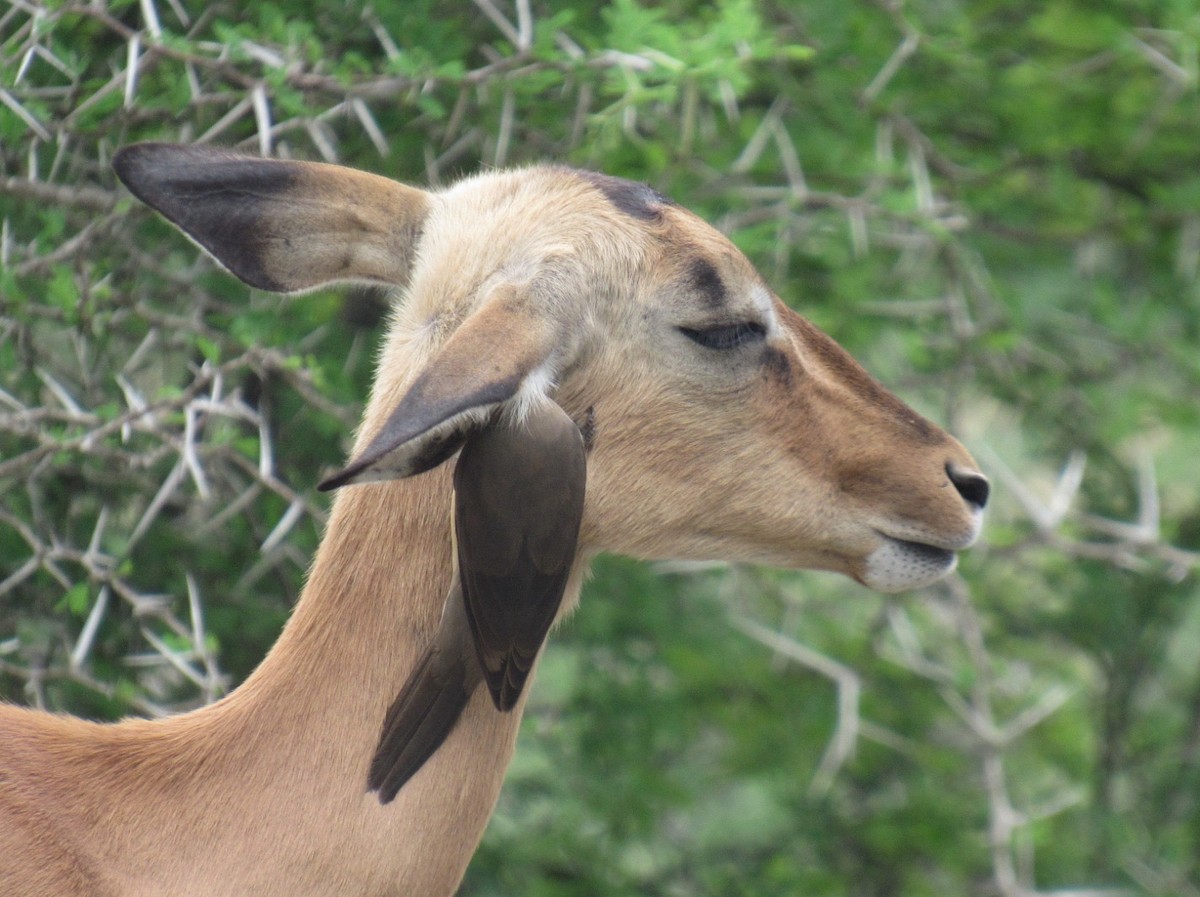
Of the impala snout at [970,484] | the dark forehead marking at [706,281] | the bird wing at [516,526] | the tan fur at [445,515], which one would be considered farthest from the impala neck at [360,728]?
the impala snout at [970,484]

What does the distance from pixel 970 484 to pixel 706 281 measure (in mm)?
Answer: 721

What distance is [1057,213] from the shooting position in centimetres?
569

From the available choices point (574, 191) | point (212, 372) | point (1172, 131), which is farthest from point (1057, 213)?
point (212, 372)

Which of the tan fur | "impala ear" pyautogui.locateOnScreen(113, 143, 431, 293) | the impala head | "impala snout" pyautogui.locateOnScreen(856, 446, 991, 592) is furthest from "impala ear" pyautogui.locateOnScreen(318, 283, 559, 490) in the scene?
"impala snout" pyautogui.locateOnScreen(856, 446, 991, 592)

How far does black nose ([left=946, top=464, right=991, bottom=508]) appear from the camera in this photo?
3082 millimetres

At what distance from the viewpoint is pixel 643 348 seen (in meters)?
2.90

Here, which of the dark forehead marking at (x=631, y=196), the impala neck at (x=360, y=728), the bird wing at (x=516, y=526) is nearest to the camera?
the bird wing at (x=516, y=526)

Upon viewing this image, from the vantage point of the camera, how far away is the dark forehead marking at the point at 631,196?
2.96 meters

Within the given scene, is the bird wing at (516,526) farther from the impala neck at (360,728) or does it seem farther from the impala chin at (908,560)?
the impala chin at (908,560)

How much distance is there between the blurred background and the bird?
0.78 meters

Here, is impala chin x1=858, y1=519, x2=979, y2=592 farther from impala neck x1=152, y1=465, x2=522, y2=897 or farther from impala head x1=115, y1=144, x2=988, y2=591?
impala neck x1=152, y1=465, x2=522, y2=897

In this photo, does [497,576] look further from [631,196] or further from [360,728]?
[631,196]

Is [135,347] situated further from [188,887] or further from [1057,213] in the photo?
[1057,213]

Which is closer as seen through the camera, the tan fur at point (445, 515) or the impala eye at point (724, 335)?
the tan fur at point (445, 515)
